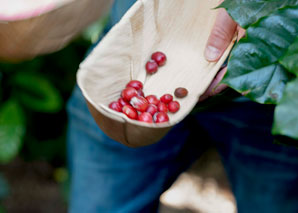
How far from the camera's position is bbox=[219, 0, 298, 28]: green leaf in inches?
28.4

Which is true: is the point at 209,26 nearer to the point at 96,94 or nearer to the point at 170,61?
the point at 170,61

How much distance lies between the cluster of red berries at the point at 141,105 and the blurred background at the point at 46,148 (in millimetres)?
1070

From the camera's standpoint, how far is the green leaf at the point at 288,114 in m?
0.56

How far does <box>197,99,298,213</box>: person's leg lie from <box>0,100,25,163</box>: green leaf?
35.4 inches

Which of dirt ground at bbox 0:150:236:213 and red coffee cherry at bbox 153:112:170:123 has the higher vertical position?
red coffee cherry at bbox 153:112:170:123

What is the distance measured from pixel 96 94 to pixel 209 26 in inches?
Answer: 13.7

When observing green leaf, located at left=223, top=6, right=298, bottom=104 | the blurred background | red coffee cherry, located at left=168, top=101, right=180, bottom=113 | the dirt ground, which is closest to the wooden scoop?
red coffee cherry, located at left=168, top=101, right=180, bottom=113

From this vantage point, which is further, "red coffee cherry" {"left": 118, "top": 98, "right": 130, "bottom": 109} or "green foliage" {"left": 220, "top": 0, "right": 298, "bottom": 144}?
"red coffee cherry" {"left": 118, "top": 98, "right": 130, "bottom": 109}

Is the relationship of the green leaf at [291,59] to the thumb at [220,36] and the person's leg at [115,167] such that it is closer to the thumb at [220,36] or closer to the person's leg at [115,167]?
the thumb at [220,36]

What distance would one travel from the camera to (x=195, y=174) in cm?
272

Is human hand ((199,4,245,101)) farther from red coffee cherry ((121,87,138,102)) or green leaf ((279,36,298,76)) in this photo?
green leaf ((279,36,298,76))

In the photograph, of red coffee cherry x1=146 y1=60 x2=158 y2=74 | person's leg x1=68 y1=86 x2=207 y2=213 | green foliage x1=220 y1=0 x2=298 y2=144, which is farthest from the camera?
person's leg x1=68 y1=86 x2=207 y2=213

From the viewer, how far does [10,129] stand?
6.07 feet

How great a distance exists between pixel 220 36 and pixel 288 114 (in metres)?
0.40
